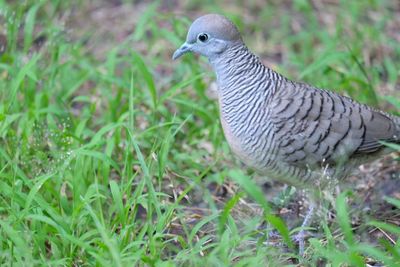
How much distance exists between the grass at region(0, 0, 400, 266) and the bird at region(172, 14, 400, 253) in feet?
0.72

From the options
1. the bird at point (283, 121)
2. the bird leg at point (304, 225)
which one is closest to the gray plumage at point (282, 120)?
the bird at point (283, 121)

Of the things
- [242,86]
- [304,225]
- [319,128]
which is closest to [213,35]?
[242,86]

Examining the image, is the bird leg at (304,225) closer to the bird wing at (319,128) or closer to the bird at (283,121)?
the bird at (283,121)

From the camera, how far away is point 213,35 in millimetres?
4727

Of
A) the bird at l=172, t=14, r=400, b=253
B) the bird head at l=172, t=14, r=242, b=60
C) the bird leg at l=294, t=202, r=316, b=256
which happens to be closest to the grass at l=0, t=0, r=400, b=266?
the bird leg at l=294, t=202, r=316, b=256

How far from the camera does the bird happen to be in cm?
459

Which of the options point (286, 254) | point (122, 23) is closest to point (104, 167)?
point (286, 254)

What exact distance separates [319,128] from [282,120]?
219 mm

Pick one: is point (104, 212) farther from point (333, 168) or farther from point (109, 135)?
point (333, 168)

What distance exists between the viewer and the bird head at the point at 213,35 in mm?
4715

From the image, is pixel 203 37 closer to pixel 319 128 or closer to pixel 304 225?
pixel 319 128

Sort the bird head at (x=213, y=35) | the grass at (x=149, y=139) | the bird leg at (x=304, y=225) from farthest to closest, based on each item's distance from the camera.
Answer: the bird head at (x=213, y=35)
the bird leg at (x=304, y=225)
the grass at (x=149, y=139)

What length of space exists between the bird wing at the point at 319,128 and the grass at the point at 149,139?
0.90ft

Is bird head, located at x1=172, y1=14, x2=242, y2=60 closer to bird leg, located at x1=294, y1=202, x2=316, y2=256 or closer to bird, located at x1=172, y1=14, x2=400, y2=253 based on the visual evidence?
bird, located at x1=172, y1=14, x2=400, y2=253
